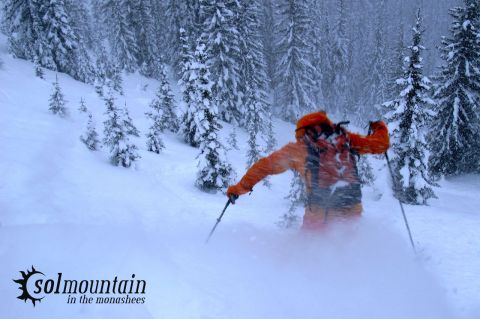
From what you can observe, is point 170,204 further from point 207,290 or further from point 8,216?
point 207,290

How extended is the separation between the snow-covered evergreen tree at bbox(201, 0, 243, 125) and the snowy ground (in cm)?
2094

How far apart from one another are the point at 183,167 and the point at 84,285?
9.98 meters

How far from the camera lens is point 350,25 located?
6456 cm

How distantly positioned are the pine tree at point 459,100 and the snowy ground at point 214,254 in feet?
62.6

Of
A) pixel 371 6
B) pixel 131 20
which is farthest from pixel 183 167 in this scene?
pixel 371 6

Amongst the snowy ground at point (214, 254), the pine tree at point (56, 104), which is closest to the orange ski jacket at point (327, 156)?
the snowy ground at point (214, 254)

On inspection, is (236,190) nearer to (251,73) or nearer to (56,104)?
(56,104)

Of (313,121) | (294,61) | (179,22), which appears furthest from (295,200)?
(179,22)

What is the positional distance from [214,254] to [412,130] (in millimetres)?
11474

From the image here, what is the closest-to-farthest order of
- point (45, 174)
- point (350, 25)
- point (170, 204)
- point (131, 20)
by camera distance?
point (45, 174) → point (170, 204) → point (131, 20) → point (350, 25)

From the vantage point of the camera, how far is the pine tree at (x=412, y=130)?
1310 centimetres

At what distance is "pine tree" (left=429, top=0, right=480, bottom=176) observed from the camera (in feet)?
68.1

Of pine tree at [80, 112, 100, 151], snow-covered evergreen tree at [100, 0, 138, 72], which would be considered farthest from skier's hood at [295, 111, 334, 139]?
snow-covered evergreen tree at [100, 0, 138, 72]

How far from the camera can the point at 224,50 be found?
28.3 metres
